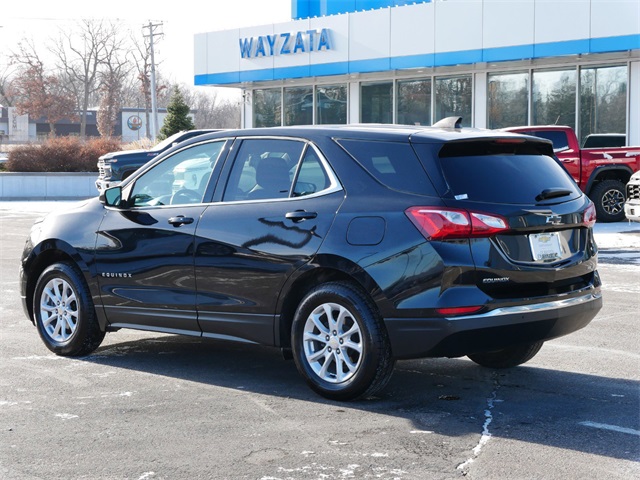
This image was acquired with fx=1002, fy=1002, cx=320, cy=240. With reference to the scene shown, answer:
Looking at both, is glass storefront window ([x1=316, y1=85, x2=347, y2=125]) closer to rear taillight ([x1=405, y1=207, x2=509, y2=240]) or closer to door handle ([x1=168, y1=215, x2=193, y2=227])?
door handle ([x1=168, y1=215, x2=193, y2=227])

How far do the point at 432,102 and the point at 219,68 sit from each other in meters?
8.49

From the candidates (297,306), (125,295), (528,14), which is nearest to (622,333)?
(297,306)

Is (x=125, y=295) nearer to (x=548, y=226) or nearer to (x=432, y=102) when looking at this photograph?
(x=548, y=226)

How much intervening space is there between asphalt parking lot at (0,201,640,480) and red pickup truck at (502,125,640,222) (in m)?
12.4

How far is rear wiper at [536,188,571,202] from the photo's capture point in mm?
Result: 6234

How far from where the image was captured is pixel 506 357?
7.18m

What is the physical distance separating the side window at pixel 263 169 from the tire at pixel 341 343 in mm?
819

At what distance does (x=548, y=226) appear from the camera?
20.1ft

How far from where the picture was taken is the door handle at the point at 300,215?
6321 mm

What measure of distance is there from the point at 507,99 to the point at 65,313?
69.3 feet

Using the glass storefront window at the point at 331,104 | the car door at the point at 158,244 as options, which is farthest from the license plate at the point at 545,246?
the glass storefront window at the point at 331,104

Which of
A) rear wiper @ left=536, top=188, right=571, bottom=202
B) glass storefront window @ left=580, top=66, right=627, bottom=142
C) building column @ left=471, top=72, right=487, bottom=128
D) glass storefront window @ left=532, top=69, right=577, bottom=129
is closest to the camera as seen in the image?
rear wiper @ left=536, top=188, right=571, bottom=202

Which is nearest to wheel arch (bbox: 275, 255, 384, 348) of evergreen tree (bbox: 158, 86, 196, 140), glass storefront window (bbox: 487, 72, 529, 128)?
glass storefront window (bbox: 487, 72, 529, 128)

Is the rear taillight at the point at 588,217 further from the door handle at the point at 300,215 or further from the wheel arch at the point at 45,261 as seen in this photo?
the wheel arch at the point at 45,261
